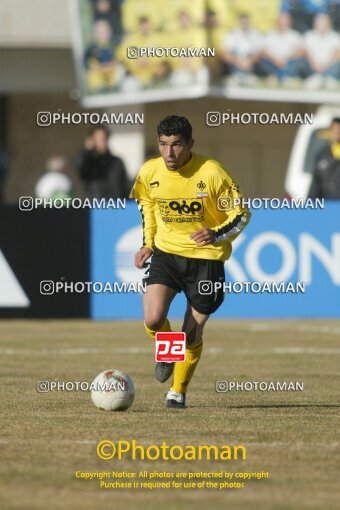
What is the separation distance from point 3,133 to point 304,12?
1247cm

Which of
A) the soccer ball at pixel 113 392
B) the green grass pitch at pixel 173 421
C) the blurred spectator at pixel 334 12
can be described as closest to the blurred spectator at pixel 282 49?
the blurred spectator at pixel 334 12

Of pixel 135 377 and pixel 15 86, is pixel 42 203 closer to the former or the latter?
pixel 135 377

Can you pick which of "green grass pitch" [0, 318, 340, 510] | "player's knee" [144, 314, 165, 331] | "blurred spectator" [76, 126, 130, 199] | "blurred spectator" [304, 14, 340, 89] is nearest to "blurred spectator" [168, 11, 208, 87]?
"blurred spectator" [304, 14, 340, 89]

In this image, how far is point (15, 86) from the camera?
3597 cm

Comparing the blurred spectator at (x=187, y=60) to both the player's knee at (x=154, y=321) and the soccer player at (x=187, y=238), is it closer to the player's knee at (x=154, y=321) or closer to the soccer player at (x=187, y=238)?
the soccer player at (x=187, y=238)

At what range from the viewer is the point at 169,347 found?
36.0 feet

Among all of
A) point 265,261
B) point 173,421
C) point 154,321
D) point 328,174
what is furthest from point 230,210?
point 328,174

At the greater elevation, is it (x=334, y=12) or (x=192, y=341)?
(x=334, y=12)

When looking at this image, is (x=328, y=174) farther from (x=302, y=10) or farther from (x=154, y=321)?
(x=154, y=321)

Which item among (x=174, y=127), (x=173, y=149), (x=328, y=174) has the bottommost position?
(x=173, y=149)

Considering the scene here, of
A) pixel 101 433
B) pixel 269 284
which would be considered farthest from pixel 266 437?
pixel 269 284

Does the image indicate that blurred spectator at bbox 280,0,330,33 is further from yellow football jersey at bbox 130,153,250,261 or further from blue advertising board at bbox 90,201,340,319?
yellow football jersey at bbox 130,153,250,261

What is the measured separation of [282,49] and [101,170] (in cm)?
846

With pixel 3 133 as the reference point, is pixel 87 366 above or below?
below
